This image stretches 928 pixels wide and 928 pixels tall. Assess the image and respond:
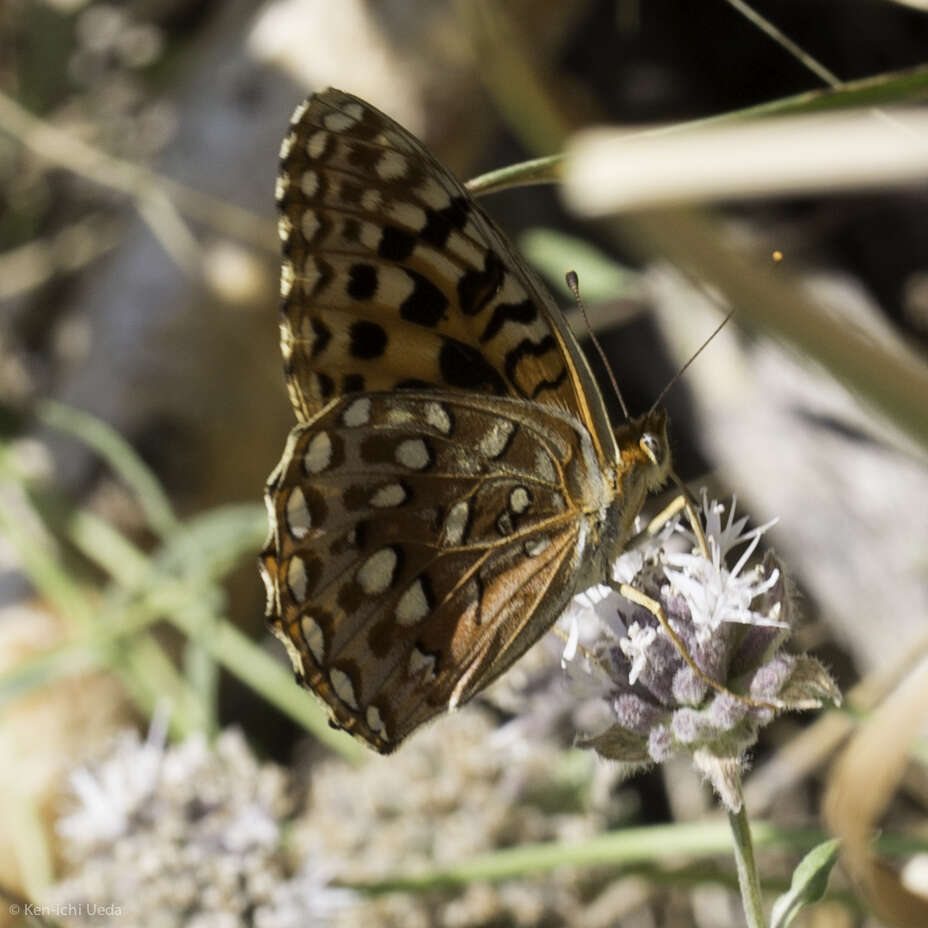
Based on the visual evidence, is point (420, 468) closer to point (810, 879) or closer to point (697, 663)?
point (697, 663)

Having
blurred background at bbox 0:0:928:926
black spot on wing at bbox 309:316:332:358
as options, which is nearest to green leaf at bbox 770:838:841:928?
blurred background at bbox 0:0:928:926

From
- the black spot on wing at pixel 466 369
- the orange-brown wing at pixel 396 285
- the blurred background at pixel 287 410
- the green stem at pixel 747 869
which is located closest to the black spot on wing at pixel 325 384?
the orange-brown wing at pixel 396 285

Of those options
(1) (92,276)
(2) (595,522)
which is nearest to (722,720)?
(2) (595,522)

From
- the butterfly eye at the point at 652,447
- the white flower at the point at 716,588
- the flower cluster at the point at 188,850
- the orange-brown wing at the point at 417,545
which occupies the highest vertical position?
the butterfly eye at the point at 652,447

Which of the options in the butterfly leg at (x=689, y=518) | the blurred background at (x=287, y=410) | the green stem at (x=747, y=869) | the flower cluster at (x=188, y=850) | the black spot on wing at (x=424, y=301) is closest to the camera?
the green stem at (x=747, y=869)

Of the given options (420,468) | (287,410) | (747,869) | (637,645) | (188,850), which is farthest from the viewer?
(287,410)

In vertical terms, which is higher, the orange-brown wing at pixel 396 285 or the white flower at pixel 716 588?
the orange-brown wing at pixel 396 285

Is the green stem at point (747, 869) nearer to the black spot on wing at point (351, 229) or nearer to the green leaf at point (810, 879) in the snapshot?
the green leaf at point (810, 879)

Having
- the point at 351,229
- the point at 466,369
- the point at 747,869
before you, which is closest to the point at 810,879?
Answer: the point at 747,869
